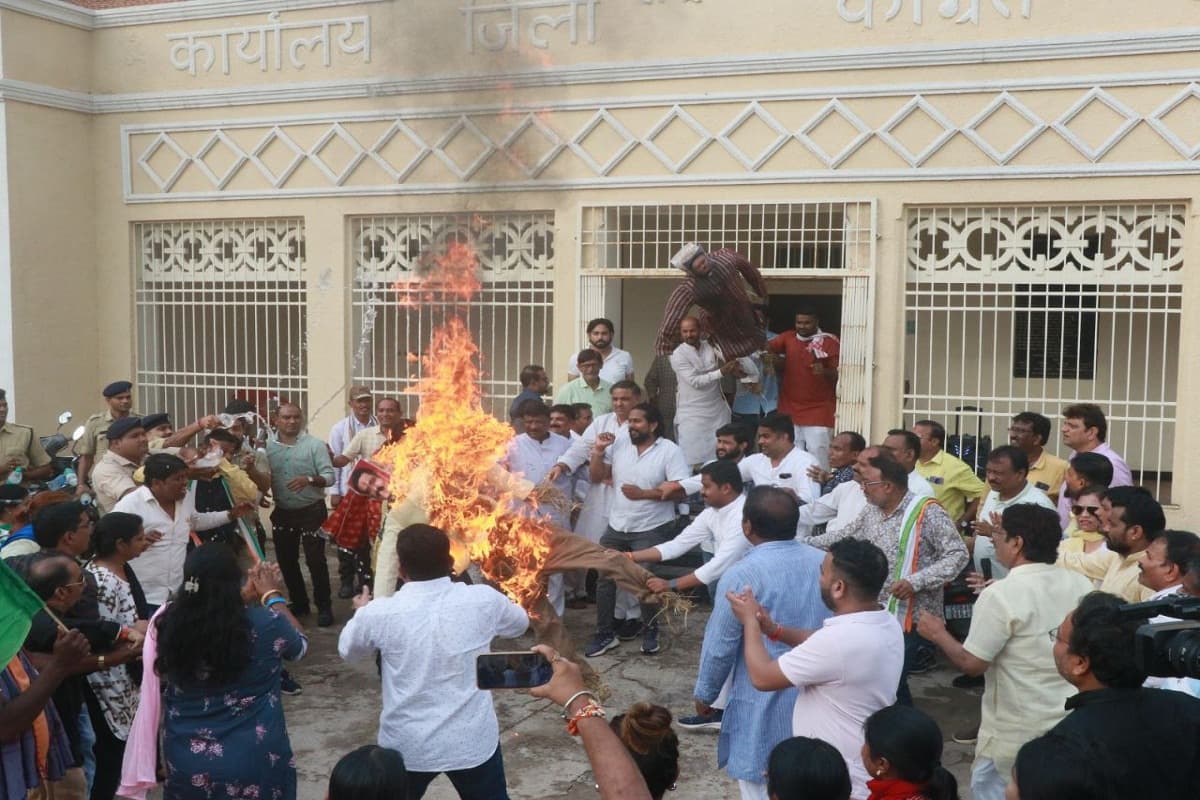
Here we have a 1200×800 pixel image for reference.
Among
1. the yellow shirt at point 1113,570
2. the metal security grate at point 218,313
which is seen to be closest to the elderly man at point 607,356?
the metal security grate at point 218,313

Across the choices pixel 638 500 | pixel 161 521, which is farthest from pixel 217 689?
pixel 638 500

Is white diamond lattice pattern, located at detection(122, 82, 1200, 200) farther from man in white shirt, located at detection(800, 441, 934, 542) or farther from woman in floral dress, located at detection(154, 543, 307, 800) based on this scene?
woman in floral dress, located at detection(154, 543, 307, 800)

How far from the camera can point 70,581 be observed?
4570 mm

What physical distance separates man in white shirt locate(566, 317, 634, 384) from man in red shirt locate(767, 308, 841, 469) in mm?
1330

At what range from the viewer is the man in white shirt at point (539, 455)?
8.66 m

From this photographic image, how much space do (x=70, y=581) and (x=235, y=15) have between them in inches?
358

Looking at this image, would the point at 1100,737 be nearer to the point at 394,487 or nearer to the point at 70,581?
Result: the point at 70,581

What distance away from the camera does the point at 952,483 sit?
8.12m

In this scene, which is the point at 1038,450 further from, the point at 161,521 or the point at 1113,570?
the point at 161,521

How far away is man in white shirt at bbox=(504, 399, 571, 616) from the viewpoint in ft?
28.4

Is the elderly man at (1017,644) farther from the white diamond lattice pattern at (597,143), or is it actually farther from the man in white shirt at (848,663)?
the white diamond lattice pattern at (597,143)

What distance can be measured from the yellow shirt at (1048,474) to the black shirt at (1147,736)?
4.82 metres

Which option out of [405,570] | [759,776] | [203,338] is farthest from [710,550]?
[203,338]

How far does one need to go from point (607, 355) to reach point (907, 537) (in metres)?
4.90
